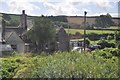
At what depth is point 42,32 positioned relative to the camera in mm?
15664

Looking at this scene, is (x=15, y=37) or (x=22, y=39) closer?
(x=15, y=37)

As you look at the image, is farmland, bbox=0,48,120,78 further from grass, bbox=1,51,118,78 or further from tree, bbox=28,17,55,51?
tree, bbox=28,17,55,51

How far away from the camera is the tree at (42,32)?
15.6 meters

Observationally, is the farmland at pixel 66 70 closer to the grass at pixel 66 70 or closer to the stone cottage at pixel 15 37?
the grass at pixel 66 70

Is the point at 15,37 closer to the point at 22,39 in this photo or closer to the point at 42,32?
the point at 22,39

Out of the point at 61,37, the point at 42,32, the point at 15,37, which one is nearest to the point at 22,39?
the point at 15,37

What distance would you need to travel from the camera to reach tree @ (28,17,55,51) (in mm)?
15617

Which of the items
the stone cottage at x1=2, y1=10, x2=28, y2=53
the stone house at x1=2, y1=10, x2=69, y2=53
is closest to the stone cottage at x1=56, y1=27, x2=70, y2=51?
the stone house at x1=2, y1=10, x2=69, y2=53

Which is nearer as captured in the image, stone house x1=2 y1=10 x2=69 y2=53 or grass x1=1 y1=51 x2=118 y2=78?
grass x1=1 y1=51 x2=118 y2=78

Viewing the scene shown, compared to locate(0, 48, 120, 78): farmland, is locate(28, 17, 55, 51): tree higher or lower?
higher

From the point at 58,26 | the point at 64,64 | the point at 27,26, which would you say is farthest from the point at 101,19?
the point at 27,26

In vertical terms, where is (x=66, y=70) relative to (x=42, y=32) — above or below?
below

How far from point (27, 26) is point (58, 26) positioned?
406 cm

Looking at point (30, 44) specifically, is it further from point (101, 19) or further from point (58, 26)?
point (101, 19)
